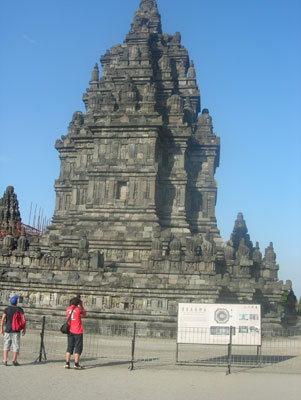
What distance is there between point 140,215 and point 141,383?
21.3 metres

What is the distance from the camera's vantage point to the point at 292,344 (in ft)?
71.5

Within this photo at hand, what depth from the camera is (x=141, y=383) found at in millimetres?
11781

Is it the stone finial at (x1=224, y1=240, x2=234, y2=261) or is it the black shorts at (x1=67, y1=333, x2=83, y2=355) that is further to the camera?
the stone finial at (x1=224, y1=240, x2=234, y2=261)

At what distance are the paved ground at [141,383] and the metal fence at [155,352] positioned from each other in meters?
0.72

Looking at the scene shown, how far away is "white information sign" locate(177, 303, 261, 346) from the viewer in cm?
1500

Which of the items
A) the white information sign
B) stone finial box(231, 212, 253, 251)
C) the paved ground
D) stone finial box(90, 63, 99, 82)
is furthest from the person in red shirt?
stone finial box(90, 63, 99, 82)

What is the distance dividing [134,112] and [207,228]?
368 inches

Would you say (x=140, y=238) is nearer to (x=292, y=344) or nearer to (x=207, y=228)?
(x=207, y=228)

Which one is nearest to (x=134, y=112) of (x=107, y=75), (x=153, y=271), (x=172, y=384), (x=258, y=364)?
(x=107, y=75)

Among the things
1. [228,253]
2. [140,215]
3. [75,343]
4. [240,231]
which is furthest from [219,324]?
[240,231]

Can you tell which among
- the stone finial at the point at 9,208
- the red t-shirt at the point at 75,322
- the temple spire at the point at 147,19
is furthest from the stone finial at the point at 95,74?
the red t-shirt at the point at 75,322

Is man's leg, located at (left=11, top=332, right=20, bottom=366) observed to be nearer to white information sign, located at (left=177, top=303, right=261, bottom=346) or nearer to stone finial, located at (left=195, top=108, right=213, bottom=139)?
white information sign, located at (left=177, top=303, right=261, bottom=346)

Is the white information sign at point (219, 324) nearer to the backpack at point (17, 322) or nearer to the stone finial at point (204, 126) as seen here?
the backpack at point (17, 322)

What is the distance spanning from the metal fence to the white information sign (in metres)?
0.39
